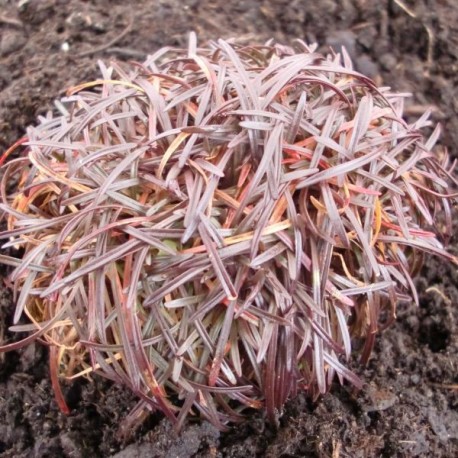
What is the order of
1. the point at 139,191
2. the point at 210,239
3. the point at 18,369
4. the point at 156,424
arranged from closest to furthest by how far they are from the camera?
the point at 210,239
the point at 139,191
the point at 156,424
the point at 18,369

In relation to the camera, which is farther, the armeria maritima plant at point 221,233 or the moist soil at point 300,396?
the moist soil at point 300,396

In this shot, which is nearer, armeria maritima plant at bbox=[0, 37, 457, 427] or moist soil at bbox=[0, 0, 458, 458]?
armeria maritima plant at bbox=[0, 37, 457, 427]

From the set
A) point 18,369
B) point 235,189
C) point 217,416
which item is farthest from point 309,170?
point 18,369

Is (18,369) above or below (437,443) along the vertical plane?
above

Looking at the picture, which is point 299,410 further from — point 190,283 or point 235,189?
point 235,189
